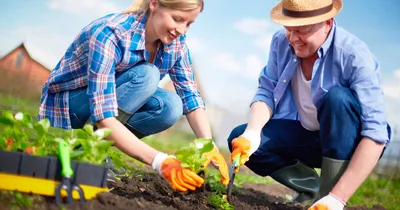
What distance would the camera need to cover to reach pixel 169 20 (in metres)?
2.64

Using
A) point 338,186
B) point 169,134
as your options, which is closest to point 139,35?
point 338,186

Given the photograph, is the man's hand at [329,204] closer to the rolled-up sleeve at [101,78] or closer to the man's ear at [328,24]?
the man's ear at [328,24]

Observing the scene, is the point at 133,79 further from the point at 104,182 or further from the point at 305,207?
the point at 305,207

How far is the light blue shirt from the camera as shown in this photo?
272 centimetres

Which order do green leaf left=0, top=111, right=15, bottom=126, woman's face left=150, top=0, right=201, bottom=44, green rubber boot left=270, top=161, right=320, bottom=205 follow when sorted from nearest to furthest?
green leaf left=0, top=111, right=15, bottom=126 → woman's face left=150, top=0, right=201, bottom=44 → green rubber boot left=270, top=161, right=320, bottom=205

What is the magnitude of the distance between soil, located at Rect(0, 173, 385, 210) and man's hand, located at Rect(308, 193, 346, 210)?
383 mm

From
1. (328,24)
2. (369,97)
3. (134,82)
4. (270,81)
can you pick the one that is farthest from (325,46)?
(134,82)

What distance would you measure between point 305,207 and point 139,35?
1.44 meters

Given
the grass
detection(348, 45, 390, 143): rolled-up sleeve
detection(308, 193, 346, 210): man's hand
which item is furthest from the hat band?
the grass

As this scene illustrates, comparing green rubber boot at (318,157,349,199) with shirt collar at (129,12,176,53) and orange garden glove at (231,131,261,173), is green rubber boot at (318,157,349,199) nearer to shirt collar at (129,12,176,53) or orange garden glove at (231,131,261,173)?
orange garden glove at (231,131,261,173)

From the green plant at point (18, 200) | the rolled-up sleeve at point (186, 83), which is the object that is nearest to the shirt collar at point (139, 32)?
the rolled-up sleeve at point (186, 83)

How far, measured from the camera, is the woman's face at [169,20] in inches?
104

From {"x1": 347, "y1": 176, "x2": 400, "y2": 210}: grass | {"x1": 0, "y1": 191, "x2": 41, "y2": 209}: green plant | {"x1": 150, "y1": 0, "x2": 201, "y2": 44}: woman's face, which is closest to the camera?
{"x1": 0, "y1": 191, "x2": 41, "y2": 209}: green plant

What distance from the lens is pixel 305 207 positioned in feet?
10.6
